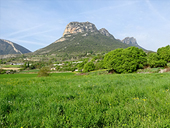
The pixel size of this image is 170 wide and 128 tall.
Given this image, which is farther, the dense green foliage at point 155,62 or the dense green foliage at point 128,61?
the dense green foliage at point 155,62

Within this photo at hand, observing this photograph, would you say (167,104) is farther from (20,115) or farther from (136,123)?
(20,115)

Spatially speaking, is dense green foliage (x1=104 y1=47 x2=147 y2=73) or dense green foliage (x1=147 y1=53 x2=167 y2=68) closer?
dense green foliage (x1=104 y1=47 x2=147 y2=73)

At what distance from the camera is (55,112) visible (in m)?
3.44

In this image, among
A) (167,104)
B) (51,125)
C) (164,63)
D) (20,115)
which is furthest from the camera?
(164,63)

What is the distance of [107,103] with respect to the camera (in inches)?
164

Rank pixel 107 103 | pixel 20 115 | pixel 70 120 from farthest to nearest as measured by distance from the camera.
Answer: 1. pixel 107 103
2. pixel 20 115
3. pixel 70 120

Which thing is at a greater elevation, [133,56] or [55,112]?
[133,56]

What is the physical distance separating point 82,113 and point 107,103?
4.42ft

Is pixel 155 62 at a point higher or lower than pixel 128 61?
lower

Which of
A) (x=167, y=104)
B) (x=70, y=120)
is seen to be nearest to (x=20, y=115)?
(x=70, y=120)

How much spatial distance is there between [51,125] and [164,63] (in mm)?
49107

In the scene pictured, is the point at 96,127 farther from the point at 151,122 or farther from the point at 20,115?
the point at 20,115

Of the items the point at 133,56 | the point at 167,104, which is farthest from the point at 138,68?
the point at 167,104

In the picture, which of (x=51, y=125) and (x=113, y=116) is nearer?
(x=51, y=125)
